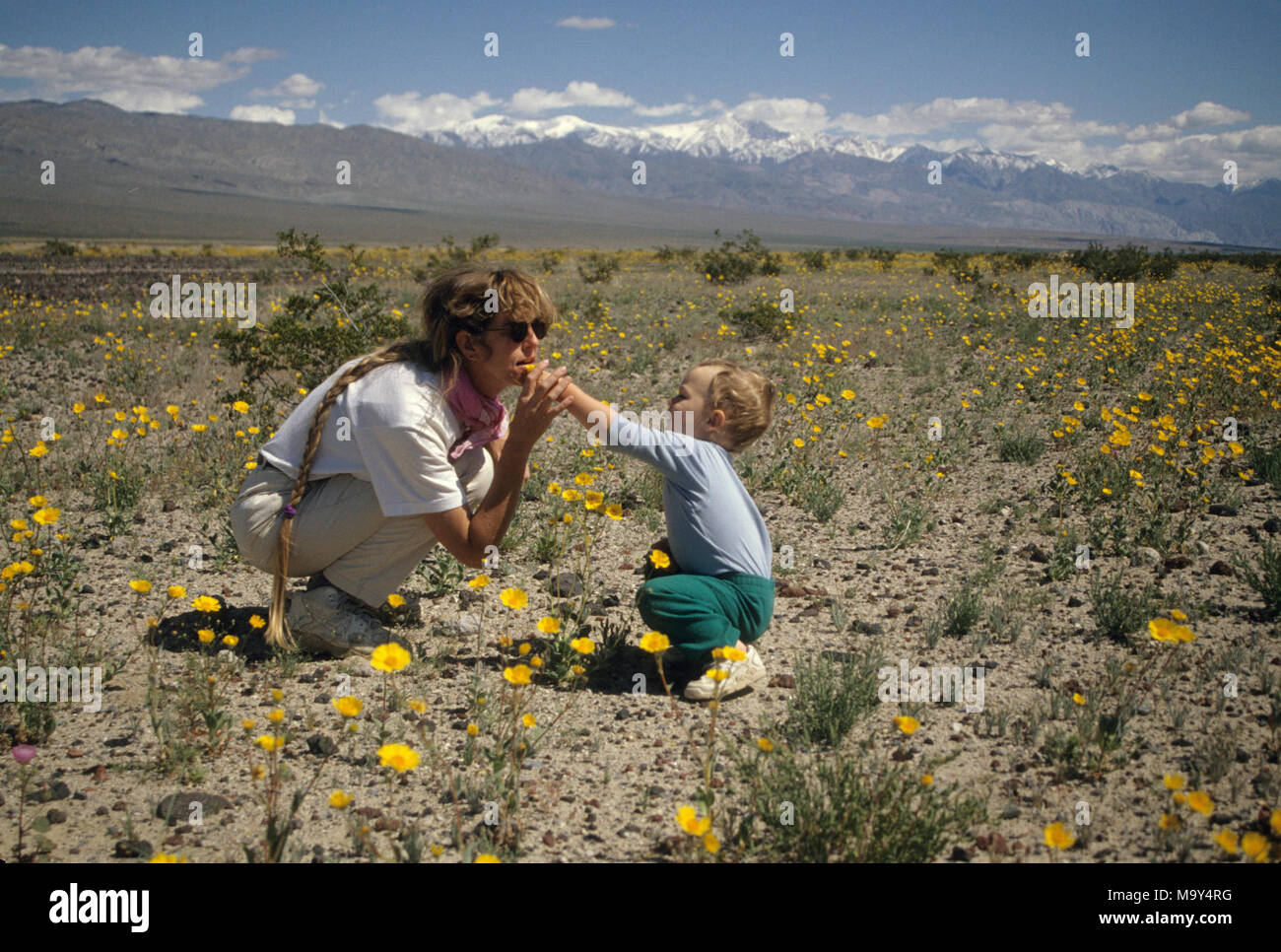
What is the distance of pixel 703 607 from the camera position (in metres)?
3.04

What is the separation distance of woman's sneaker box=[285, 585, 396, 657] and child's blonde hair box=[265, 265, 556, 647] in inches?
3.3

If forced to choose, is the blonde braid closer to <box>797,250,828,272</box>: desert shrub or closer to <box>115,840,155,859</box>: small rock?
<box>115,840,155,859</box>: small rock

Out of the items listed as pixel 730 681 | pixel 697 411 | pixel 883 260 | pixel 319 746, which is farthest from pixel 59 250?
pixel 730 681

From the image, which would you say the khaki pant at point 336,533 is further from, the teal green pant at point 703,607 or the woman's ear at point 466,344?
the teal green pant at point 703,607

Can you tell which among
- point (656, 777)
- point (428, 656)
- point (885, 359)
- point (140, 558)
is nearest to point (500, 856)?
point (656, 777)

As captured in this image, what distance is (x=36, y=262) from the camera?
27.1 metres

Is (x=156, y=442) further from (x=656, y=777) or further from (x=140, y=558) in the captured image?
(x=656, y=777)

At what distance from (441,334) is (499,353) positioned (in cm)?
22

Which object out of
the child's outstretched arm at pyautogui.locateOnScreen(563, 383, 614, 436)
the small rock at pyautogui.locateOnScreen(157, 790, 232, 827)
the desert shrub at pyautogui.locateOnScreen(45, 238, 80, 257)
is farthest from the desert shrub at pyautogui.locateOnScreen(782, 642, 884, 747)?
the desert shrub at pyautogui.locateOnScreen(45, 238, 80, 257)

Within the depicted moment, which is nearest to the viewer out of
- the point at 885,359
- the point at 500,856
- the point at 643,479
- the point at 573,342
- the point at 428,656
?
the point at 500,856

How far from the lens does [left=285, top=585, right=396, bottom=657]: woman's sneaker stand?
3.35 m

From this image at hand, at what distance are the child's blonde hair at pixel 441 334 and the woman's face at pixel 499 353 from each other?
0.9 inches

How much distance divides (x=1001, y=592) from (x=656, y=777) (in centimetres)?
215

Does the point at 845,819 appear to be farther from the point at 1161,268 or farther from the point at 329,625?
the point at 1161,268
